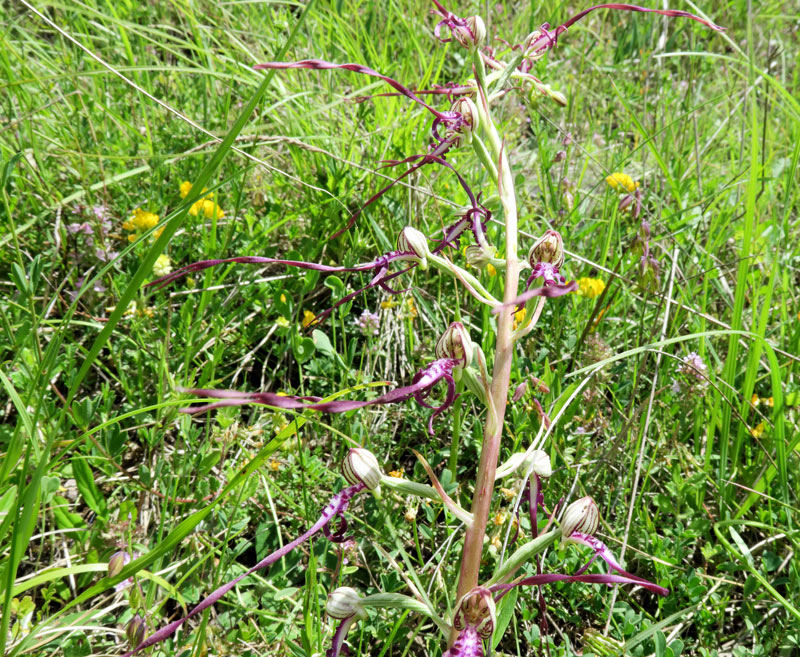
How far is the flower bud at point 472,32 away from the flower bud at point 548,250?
353mm

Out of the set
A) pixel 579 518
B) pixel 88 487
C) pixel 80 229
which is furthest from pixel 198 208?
pixel 579 518

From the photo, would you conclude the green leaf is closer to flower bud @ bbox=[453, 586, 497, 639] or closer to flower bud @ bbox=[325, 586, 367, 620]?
flower bud @ bbox=[325, 586, 367, 620]

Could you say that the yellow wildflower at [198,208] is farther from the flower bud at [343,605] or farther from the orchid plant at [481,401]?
the flower bud at [343,605]

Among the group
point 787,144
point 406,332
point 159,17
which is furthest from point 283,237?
point 787,144

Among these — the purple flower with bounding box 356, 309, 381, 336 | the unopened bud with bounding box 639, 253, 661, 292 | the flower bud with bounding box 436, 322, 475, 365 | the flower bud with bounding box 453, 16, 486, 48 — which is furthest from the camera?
the purple flower with bounding box 356, 309, 381, 336

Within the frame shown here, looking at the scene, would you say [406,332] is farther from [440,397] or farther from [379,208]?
[379,208]

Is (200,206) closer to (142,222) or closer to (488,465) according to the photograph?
(142,222)

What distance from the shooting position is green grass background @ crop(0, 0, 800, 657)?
1.36 meters

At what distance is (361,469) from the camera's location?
3.45 feet

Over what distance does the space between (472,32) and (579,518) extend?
0.81 metres

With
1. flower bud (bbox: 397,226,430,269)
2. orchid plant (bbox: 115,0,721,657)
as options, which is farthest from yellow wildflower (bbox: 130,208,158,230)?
flower bud (bbox: 397,226,430,269)

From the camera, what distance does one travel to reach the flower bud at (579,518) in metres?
1.02

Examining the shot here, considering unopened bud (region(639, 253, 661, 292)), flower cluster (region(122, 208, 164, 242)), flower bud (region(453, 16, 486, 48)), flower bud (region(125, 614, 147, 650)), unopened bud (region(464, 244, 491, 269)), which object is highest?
flower bud (region(453, 16, 486, 48))

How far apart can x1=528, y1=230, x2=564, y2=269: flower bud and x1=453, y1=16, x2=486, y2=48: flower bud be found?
0.35m
